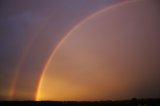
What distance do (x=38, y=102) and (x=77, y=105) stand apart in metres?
4.23

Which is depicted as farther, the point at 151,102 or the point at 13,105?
the point at 151,102

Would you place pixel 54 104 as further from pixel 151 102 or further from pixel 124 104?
pixel 151 102

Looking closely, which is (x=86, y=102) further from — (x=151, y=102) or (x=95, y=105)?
(x=151, y=102)

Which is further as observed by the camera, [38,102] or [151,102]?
[151,102]

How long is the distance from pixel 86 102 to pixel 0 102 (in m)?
9.22

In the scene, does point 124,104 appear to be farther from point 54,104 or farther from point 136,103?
point 54,104

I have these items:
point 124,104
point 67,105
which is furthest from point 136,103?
point 67,105

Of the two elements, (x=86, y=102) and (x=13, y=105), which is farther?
(x=86, y=102)

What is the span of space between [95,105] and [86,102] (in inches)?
46.2

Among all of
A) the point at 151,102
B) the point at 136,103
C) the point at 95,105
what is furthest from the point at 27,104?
the point at 151,102

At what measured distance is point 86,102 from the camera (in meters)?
27.5

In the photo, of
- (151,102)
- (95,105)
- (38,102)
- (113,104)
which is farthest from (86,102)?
(151,102)

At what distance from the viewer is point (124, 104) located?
27656 millimetres

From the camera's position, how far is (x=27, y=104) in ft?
84.9
